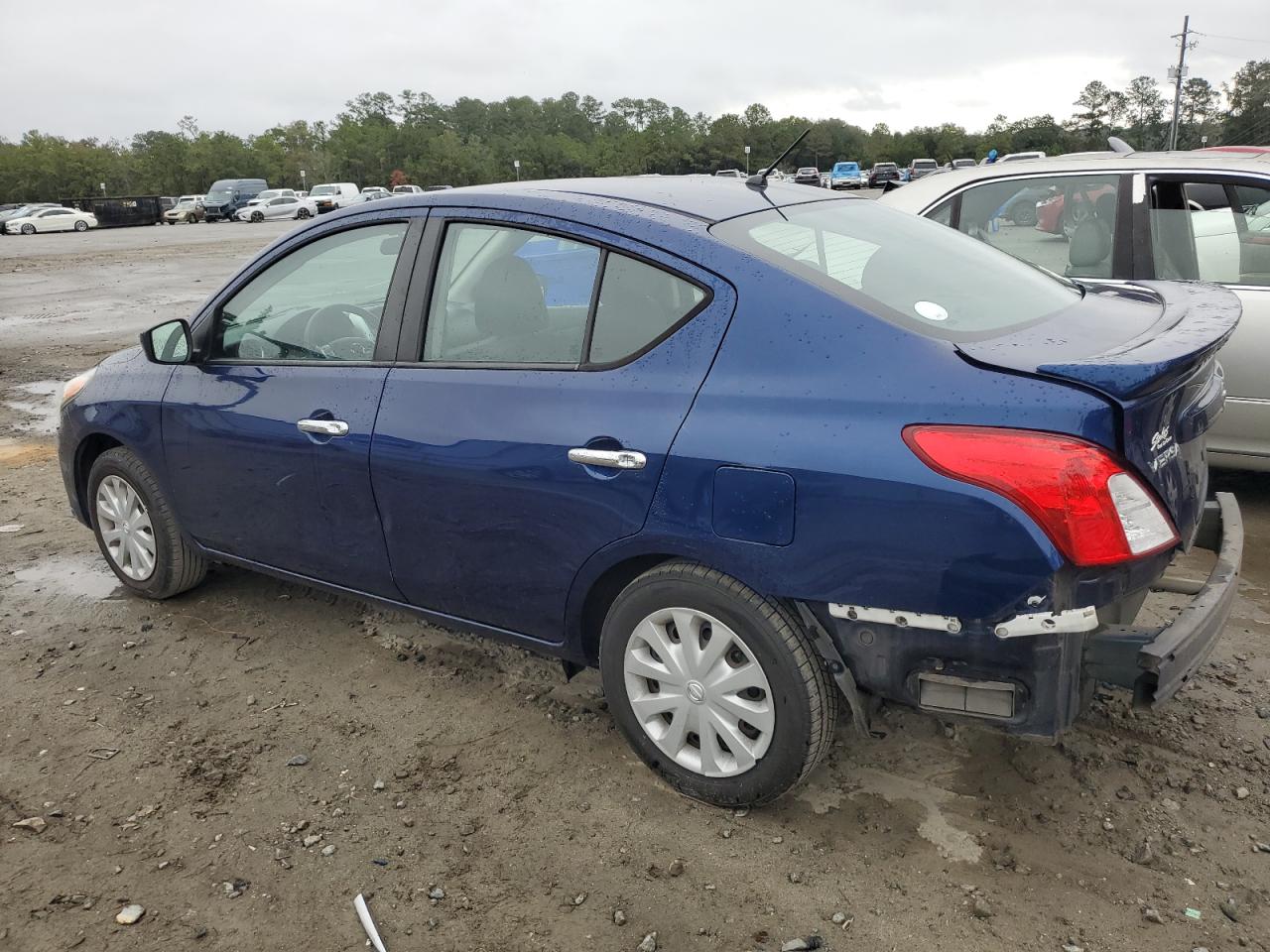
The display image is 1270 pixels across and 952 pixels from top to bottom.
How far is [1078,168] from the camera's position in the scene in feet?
16.9

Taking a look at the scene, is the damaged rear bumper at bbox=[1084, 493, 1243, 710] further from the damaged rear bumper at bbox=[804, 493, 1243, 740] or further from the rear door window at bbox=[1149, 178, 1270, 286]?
the rear door window at bbox=[1149, 178, 1270, 286]

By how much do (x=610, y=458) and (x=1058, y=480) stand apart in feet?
3.62

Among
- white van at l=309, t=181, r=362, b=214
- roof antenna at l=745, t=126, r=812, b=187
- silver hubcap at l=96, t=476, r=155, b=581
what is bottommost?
silver hubcap at l=96, t=476, r=155, b=581

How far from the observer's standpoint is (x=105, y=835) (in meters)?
2.92

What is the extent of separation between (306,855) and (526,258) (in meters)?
1.81

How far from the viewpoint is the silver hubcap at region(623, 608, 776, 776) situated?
2707 millimetres

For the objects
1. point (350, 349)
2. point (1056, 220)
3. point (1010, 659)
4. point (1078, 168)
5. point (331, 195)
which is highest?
point (331, 195)

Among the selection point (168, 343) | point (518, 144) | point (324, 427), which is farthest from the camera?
point (518, 144)

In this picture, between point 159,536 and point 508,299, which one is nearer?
point 508,299

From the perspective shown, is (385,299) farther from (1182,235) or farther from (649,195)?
(1182,235)

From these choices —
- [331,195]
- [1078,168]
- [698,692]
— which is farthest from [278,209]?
[698,692]

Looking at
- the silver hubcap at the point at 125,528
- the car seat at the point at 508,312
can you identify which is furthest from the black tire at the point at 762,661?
the silver hubcap at the point at 125,528

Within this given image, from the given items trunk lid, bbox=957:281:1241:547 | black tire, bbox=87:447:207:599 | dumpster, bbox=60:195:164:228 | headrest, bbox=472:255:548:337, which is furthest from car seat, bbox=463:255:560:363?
dumpster, bbox=60:195:164:228

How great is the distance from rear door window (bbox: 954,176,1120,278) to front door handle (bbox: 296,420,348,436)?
3.12m
